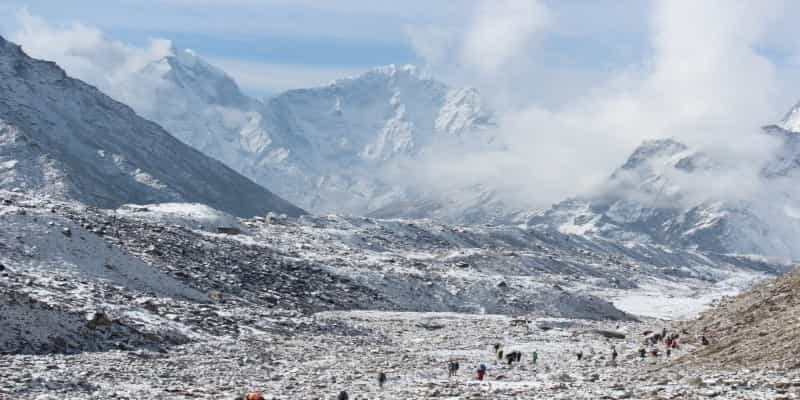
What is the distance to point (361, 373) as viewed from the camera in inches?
1870

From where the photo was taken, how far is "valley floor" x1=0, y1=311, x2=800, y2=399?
34344mm

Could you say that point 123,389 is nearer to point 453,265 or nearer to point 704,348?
point 704,348

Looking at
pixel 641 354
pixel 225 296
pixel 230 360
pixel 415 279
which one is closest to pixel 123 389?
pixel 230 360

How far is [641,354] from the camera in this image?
192ft

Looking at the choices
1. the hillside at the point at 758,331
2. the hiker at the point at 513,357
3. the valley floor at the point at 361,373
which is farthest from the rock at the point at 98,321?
the hillside at the point at 758,331

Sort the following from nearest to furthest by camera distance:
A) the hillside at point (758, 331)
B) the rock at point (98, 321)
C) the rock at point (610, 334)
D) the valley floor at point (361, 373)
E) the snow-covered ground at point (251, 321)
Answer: the valley floor at point (361, 373) < the snow-covered ground at point (251, 321) < the hillside at point (758, 331) < the rock at point (98, 321) < the rock at point (610, 334)

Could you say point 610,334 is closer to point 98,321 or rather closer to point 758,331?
point 758,331

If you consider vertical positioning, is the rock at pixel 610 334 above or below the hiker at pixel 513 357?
above

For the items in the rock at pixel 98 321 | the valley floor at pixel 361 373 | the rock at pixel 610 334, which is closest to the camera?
the valley floor at pixel 361 373

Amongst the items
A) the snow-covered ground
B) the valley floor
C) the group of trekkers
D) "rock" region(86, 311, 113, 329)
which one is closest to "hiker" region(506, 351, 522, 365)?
→ the group of trekkers

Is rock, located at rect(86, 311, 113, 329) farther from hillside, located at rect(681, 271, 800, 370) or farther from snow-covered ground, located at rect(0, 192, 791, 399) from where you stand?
hillside, located at rect(681, 271, 800, 370)

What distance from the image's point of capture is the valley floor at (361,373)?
1352 inches

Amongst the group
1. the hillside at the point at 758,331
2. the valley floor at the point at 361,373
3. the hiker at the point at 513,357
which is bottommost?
the valley floor at the point at 361,373

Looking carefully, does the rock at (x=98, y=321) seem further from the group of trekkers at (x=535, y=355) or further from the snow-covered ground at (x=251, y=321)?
the group of trekkers at (x=535, y=355)
